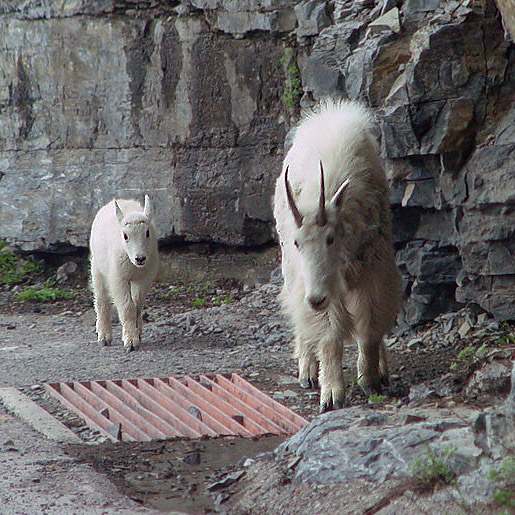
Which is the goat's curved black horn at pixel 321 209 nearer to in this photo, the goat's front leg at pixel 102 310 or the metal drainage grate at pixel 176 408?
the metal drainage grate at pixel 176 408

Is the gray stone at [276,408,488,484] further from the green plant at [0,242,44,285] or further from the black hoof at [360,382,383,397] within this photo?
the green plant at [0,242,44,285]

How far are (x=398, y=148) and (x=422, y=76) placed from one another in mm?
633

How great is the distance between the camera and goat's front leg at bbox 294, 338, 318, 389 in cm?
734

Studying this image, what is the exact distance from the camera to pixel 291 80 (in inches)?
466

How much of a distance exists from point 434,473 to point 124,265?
219 inches

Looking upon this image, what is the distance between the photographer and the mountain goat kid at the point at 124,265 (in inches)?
355

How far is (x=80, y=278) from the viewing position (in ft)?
43.5

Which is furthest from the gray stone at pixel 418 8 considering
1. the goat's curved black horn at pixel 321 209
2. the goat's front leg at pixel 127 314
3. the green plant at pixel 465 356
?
the goat's front leg at pixel 127 314

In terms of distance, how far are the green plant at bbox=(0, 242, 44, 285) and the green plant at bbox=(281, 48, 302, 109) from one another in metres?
4.08

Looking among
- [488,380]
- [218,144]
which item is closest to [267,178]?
[218,144]

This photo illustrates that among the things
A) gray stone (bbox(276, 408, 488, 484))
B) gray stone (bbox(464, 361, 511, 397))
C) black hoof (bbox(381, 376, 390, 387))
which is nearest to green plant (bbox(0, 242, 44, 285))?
black hoof (bbox(381, 376, 390, 387))

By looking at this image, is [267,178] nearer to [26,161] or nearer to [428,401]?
[26,161]

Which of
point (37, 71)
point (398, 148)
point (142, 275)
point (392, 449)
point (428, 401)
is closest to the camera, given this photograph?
point (392, 449)

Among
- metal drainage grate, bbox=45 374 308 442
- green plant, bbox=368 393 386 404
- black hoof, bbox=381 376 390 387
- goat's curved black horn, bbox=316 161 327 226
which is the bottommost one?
metal drainage grate, bbox=45 374 308 442
